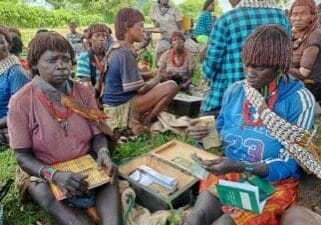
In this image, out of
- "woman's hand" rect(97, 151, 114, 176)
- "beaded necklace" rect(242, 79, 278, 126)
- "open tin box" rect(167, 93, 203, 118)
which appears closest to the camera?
"beaded necklace" rect(242, 79, 278, 126)

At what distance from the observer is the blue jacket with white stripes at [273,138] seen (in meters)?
2.29

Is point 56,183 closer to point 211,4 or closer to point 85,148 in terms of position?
point 85,148

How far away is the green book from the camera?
2.09 meters

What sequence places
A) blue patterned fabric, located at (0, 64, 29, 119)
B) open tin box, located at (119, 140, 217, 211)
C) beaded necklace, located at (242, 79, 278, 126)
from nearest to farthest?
beaded necklace, located at (242, 79, 278, 126) → open tin box, located at (119, 140, 217, 211) → blue patterned fabric, located at (0, 64, 29, 119)

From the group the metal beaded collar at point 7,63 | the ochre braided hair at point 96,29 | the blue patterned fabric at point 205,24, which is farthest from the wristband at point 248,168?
the blue patterned fabric at point 205,24

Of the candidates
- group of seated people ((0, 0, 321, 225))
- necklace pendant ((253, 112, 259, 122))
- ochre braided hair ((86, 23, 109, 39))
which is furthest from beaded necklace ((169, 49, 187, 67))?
necklace pendant ((253, 112, 259, 122))

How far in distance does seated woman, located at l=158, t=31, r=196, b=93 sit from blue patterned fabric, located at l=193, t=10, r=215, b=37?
3.06 metres

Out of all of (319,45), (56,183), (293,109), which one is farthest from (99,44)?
(293,109)

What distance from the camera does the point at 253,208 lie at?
215 centimetres

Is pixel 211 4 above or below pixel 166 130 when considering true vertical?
above

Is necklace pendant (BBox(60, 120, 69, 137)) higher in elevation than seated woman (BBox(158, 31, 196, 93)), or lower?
higher

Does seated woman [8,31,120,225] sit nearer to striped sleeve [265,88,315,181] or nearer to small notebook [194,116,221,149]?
small notebook [194,116,221,149]

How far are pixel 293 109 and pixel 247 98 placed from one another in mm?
254

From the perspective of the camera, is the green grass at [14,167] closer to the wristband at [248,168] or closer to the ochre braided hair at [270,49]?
the wristband at [248,168]
